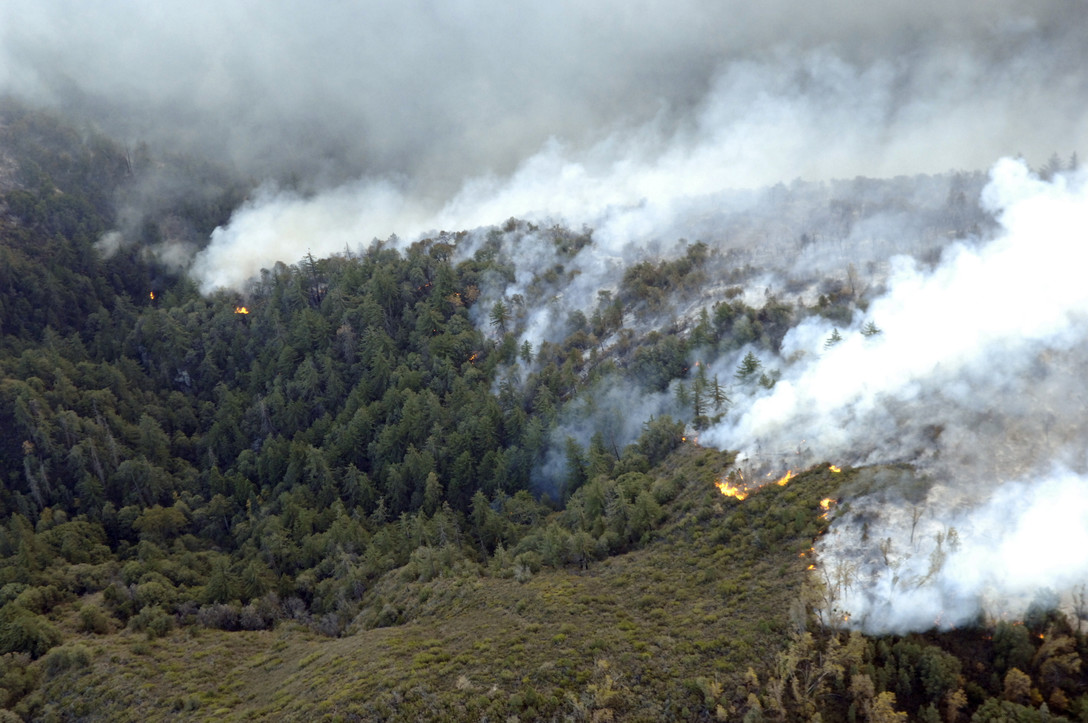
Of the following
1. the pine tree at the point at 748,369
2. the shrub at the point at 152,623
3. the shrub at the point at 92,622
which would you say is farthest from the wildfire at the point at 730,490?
the shrub at the point at 92,622

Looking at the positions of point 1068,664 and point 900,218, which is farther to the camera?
point 900,218

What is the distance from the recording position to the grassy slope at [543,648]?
2685 inches

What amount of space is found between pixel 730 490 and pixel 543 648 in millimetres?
37057

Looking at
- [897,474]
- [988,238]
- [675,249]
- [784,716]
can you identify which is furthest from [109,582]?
[988,238]

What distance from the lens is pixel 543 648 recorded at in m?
77.1

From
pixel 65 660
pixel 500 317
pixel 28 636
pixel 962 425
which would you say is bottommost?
pixel 65 660

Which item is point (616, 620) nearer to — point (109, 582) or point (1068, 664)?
point (1068, 664)

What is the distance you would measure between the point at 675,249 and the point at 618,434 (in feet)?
239

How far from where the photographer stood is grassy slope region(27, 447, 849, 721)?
224ft

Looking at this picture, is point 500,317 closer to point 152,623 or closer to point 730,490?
point 730,490

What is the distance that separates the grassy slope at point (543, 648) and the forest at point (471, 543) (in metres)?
0.35

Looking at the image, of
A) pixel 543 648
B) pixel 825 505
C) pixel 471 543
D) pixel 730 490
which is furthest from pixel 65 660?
pixel 825 505

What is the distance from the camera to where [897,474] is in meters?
81.4

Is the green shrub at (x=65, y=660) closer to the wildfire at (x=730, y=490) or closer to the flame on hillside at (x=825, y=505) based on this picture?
the wildfire at (x=730, y=490)
